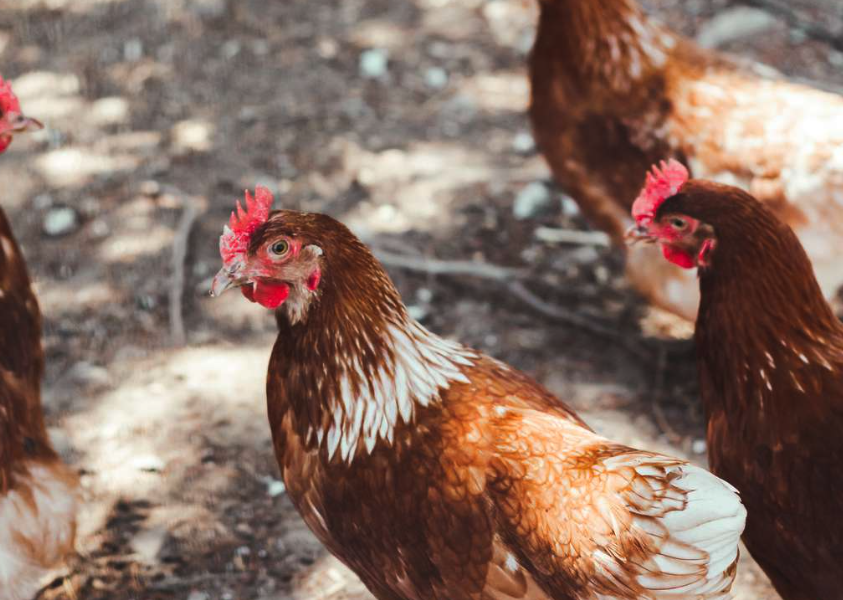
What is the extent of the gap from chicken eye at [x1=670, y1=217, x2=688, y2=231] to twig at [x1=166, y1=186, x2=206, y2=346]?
183 centimetres

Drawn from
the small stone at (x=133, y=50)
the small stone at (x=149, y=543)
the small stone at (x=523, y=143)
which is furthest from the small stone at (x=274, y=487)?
the small stone at (x=133, y=50)

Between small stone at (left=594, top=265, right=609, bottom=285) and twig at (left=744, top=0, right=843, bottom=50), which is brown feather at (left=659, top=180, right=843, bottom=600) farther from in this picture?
twig at (left=744, top=0, right=843, bottom=50)

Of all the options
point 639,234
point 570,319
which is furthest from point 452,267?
point 639,234

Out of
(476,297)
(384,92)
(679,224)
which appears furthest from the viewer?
(384,92)

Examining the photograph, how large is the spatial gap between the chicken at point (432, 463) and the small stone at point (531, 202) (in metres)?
1.77

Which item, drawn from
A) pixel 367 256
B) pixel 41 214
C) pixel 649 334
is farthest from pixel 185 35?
pixel 367 256

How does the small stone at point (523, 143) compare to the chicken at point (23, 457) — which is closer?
the chicken at point (23, 457)

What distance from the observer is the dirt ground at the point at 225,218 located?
2.88 metres

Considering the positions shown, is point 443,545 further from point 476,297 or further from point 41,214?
point 41,214

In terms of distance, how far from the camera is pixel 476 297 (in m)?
3.60

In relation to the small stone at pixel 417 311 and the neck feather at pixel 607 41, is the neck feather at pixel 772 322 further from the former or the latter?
the small stone at pixel 417 311

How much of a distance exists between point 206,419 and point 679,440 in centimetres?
155

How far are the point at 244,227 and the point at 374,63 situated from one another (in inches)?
112

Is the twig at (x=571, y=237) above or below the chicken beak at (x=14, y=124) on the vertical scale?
below
